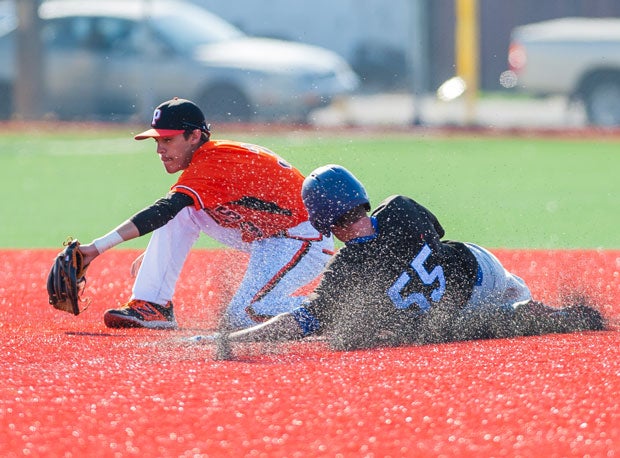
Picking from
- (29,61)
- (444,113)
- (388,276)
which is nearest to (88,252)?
(388,276)

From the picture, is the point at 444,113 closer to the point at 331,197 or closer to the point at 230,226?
the point at 230,226

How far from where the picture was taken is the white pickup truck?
69.1 feet

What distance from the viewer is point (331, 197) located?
550cm

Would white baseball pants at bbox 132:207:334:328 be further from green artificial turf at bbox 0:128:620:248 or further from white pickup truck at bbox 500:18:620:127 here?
white pickup truck at bbox 500:18:620:127

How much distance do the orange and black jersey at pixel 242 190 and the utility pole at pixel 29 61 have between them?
15962mm

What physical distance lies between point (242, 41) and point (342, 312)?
1600cm

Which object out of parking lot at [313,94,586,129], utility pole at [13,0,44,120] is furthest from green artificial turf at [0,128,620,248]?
parking lot at [313,94,586,129]

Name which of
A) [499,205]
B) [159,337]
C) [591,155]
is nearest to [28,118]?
[591,155]

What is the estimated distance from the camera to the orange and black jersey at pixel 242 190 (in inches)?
245

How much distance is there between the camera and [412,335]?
224 inches

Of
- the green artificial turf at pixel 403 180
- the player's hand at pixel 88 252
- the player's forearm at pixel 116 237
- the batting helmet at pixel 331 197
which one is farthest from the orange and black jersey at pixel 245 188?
the green artificial turf at pixel 403 180

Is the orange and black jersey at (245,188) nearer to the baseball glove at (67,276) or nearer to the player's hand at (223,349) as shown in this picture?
the baseball glove at (67,276)

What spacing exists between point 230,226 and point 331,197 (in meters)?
1.16

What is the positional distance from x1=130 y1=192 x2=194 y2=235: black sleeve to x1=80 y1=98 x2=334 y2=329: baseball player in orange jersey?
0.21 feet
